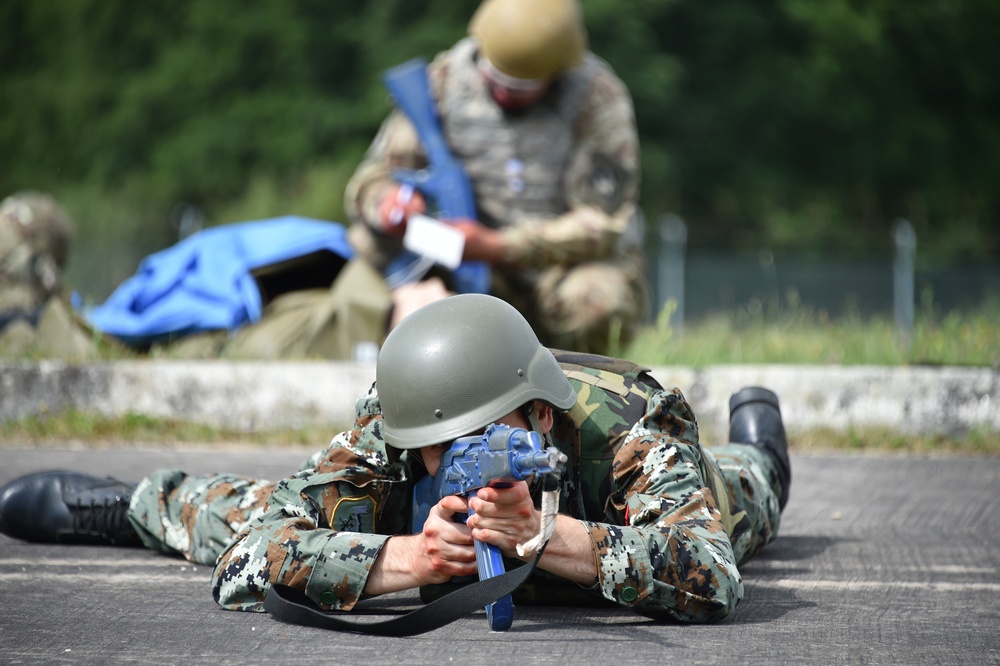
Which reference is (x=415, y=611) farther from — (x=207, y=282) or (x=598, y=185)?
(x=207, y=282)

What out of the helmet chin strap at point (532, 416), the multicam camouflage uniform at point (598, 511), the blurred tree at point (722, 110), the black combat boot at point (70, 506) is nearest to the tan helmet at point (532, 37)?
the black combat boot at point (70, 506)

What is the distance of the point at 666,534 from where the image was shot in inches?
111

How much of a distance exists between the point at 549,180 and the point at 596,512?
4.15 meters

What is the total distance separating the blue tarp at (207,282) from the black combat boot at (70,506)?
9.82 feet

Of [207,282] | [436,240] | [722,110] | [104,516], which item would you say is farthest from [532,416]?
[722,110]

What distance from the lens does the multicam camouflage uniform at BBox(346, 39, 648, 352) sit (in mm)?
6906

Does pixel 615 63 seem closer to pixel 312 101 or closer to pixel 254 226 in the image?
pixel 312 101

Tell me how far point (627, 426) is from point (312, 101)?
2081 centimetres

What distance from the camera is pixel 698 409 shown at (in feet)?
19.6

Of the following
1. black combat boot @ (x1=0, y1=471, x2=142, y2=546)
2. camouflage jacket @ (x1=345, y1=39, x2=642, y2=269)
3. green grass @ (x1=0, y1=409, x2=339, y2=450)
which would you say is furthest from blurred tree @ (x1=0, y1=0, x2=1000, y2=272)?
black combat boot @ (x1=0, y1=471, x2=142, y2=546)

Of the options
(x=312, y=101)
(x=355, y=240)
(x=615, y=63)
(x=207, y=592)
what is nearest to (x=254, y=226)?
(x=355, y=240)

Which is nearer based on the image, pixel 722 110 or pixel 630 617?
pixel 630 617

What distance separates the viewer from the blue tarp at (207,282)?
6988 millimetres

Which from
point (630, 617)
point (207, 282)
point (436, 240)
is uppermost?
point (436, 240)
